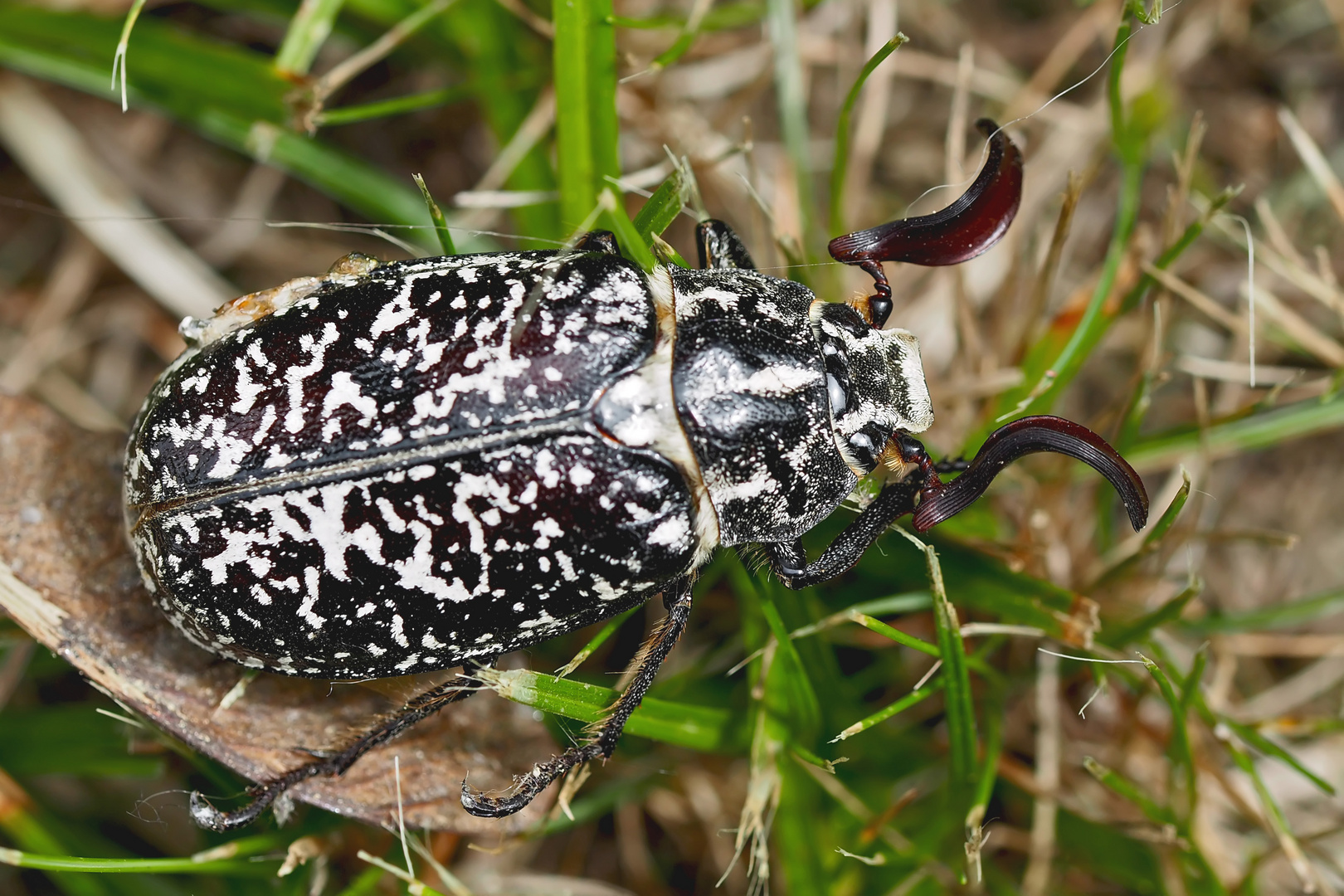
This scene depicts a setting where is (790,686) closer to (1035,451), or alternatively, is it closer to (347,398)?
(1035,451)

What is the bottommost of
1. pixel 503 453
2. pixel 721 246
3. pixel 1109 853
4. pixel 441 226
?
pixel 1109 853

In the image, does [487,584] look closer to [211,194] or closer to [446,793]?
[446,793]

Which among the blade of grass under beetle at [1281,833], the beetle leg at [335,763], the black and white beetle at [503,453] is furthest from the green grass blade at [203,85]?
the blade of grass under beetle at [1281,833]

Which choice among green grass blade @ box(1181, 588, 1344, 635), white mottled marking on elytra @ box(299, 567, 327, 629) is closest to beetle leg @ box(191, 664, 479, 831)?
white mottled marking on elytra @ box(299, 567, 327, 629)

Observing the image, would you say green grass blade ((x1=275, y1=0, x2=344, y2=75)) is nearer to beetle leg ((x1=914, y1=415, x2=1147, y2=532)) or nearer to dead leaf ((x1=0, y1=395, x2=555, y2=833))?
dead leaf ((x1=0, y1=395, x2=555, y2=833))

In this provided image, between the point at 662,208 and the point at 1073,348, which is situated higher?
the point at 662,208

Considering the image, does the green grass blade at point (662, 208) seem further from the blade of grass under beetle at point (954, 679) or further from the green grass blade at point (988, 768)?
the green grass blade at point (988, 768)

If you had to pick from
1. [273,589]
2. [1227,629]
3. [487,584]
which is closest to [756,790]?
[487,584]

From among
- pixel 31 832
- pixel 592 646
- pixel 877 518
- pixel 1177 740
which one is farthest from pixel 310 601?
pixel 1177 740
